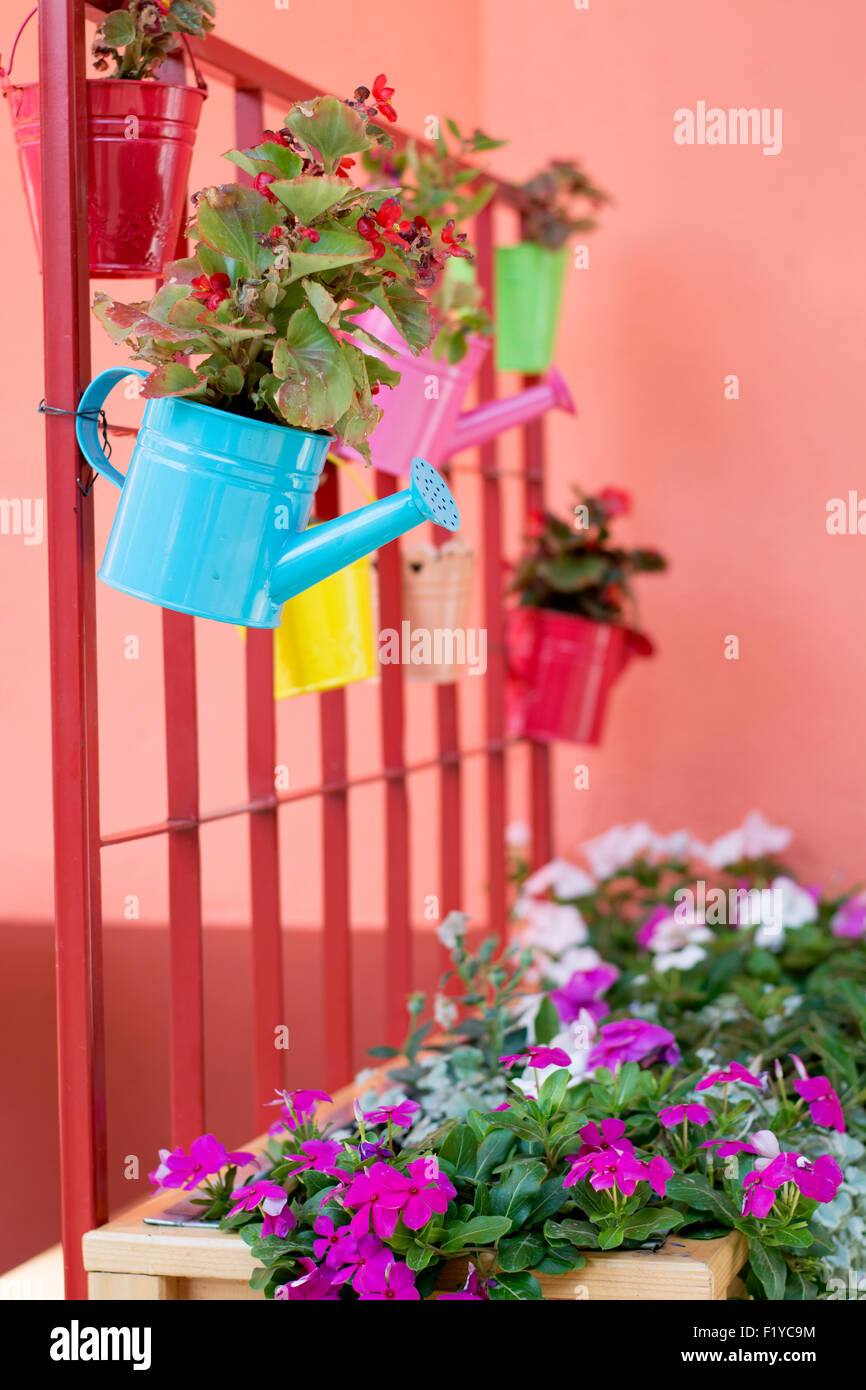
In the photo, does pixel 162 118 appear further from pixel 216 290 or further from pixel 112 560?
pixel 112 560

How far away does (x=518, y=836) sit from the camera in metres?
2.56

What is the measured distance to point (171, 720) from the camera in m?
1.40

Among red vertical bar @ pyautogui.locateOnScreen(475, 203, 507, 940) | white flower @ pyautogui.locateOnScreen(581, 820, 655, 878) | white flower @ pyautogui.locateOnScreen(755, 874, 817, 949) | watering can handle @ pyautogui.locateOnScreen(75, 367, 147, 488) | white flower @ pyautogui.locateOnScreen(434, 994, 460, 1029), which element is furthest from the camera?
white flower @ pyautogui.locateOnScreen(581, 820, 655, 878)

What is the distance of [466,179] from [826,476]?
101cm

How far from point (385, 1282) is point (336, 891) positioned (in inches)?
29.1

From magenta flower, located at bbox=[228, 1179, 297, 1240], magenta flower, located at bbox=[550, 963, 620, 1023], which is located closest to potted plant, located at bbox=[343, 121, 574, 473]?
magenta flower, located at bbox=[550, 963, 620, 1023]

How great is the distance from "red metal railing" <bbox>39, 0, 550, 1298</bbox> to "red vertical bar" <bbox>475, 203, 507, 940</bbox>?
14.6 inches

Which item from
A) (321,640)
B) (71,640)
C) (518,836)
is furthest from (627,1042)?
(518,836)

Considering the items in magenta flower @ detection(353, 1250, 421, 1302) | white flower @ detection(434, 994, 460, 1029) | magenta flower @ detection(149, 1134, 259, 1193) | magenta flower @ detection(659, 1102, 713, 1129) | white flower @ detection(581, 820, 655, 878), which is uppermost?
white flower @ detection(581, 820, 655, 878)

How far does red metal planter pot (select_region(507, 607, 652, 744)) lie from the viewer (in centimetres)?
238

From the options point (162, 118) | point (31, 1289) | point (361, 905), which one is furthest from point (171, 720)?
point (361, 905)

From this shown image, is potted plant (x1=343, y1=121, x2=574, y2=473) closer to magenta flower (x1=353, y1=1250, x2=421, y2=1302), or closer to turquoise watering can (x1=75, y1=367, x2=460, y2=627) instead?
turquoise watering can (x1=75, y1=367, x2=460, y2=627)

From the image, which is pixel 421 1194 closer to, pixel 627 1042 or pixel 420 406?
pixel 627 1042

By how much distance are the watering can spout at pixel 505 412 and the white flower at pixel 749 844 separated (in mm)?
825
